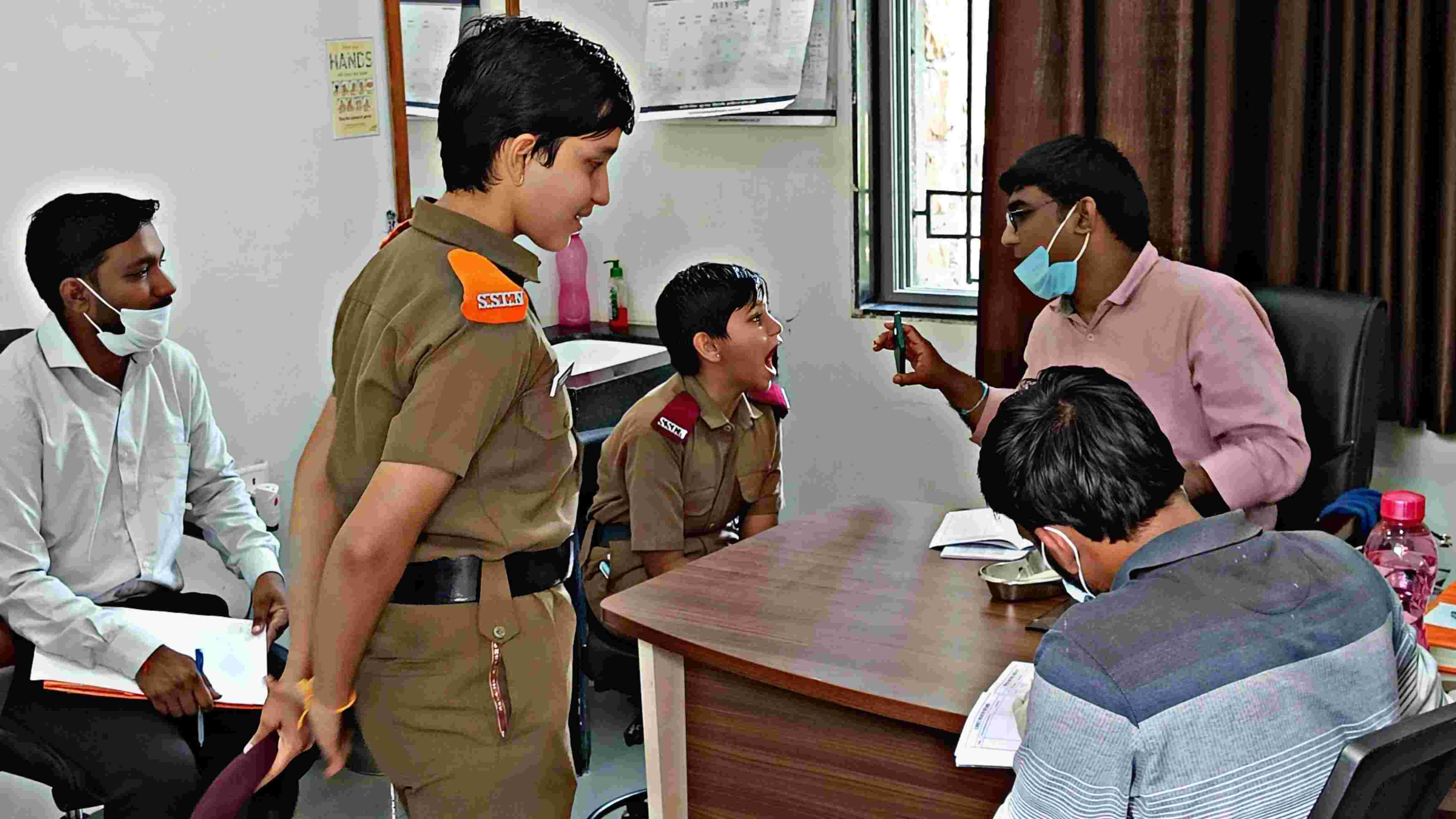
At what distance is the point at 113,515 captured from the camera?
223 centimetres

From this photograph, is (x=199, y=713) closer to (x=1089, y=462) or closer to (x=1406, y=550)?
(x=1089, y=462)

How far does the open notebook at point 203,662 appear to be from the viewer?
204 cm

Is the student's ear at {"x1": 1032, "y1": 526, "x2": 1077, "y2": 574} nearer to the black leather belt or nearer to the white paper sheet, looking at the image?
the black leather belt

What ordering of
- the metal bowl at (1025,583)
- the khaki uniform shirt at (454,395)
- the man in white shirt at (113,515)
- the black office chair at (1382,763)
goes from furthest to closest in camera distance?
the man in white shirt at (113,515) < the metal bowl at (1025,583) < the khaki uniform shirt at (454,395) < the black office chair at (1382,763)

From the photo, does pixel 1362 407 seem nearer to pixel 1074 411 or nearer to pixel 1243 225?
pixel 1243 225

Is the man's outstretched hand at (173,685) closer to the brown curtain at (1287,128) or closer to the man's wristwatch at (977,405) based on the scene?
the man's wristwatch at (977,405)

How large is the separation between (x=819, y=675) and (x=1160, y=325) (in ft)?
3.54

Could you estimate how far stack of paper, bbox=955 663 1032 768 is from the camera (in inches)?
56.7

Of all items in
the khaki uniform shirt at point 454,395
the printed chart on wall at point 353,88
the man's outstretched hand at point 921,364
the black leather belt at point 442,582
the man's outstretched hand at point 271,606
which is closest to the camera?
the khaki uniform shirt at point 454,395

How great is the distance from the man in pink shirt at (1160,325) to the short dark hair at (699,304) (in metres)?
0.34

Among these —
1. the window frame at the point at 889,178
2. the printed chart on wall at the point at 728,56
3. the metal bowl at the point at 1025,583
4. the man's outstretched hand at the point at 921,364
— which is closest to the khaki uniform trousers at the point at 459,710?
the metal bowl at the point at 1025,583

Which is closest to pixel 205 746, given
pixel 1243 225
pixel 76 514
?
pixel 76 514

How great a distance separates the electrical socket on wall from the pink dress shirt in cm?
152

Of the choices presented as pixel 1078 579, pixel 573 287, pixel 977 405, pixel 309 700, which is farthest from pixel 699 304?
pixel 573 287
